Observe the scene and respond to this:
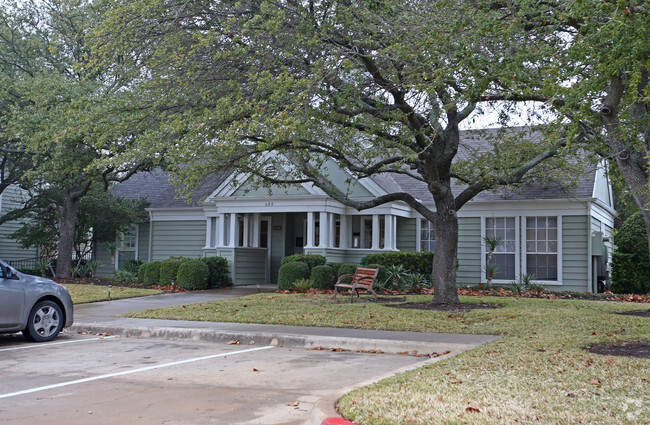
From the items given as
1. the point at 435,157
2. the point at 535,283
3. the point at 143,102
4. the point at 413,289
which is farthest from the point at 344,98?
the point at 535,283

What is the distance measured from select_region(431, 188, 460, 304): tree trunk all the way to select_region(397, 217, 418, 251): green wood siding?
7.71 m

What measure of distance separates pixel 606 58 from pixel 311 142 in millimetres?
6773

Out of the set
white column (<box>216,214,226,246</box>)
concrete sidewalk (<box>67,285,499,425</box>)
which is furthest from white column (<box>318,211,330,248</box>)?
concrete sidewalk (<box>67,285,499,425</box>)

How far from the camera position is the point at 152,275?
21.0 meters

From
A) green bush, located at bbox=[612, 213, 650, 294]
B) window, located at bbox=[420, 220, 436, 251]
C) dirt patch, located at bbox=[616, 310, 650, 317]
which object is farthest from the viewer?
window, located at bbox=[420, 220, 436, 251]

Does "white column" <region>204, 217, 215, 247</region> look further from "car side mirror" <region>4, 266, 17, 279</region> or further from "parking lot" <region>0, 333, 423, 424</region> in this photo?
"car side mirror" <region>4, 266, 17, 279</region>

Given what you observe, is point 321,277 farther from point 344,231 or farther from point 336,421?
point 336,421

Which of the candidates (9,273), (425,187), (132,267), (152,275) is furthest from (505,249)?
(9,273)

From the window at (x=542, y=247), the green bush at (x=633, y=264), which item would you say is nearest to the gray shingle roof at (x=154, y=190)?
the window at (x=542, y=247)

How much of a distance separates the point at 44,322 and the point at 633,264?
17072 millimetres

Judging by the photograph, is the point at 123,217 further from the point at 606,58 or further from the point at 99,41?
the point at 606,58

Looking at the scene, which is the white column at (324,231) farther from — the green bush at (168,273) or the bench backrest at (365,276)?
the green bush at (168,273)

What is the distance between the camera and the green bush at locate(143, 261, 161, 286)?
2095 cm

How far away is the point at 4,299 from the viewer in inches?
381
